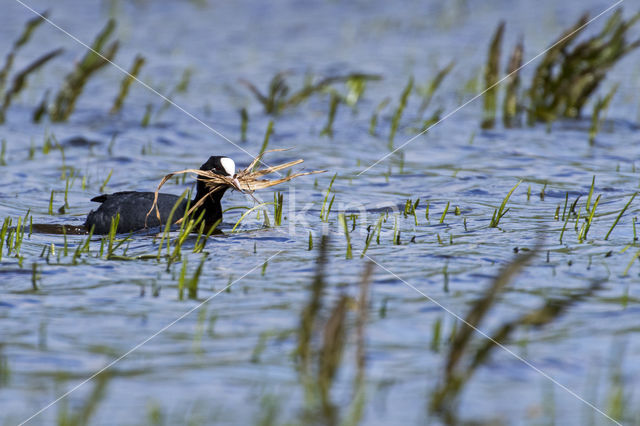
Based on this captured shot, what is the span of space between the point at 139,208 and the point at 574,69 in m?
6.38

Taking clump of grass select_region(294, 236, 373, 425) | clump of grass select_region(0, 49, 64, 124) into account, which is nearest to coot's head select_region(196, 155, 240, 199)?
clump of grass select_region(294, 236, 373, 425)

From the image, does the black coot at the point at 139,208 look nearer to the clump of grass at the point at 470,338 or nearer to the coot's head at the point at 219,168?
the coot's head at the point at 219,168

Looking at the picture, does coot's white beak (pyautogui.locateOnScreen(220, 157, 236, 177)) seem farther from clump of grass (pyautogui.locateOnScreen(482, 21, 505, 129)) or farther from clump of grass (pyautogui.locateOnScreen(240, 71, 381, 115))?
clump of grass (pyautogui.locateOnScreen(482, 21, 505, 129))

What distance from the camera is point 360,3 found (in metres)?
21.8

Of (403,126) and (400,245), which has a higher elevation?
(403,126)

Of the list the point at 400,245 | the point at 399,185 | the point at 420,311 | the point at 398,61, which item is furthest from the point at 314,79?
the point at 420,311

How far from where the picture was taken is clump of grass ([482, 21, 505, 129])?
35.9 ft

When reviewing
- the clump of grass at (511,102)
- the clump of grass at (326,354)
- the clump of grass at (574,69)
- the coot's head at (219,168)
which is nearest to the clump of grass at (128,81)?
the coot's head at (219,168)

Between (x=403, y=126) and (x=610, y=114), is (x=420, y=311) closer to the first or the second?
(x=403, y=126)

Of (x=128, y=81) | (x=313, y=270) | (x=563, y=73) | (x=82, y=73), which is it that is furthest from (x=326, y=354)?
(x=128, y=81)

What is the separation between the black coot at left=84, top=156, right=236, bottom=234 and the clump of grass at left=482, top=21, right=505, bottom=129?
16.5 ft

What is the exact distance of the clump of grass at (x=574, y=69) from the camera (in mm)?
10484

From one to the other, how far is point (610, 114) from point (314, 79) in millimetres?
5035

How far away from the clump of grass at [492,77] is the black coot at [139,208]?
16.5 ft
